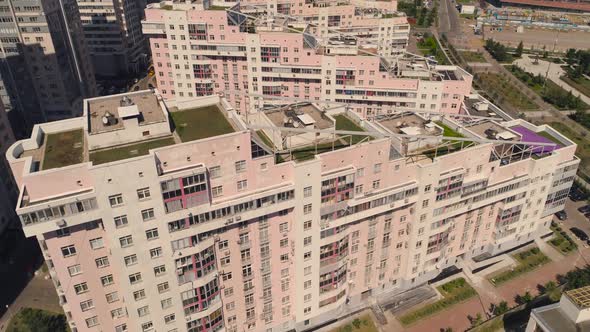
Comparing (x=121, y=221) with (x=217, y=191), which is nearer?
(x=121, y=221)

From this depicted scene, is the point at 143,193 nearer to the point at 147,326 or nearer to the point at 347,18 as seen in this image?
the point at 147,326

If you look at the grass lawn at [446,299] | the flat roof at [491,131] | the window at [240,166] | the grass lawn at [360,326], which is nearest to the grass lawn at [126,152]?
the window at [240,166]

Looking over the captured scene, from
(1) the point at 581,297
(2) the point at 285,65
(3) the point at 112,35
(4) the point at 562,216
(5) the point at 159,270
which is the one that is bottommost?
(4) the point at 562,216

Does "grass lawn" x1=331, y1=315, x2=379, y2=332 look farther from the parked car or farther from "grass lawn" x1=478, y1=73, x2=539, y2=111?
"grass lawn" x1=478, y1=73, x2=539, y2=111

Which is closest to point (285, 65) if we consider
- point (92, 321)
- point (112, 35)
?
point (92, 321)

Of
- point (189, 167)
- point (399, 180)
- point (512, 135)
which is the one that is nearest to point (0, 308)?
point (189, 167)

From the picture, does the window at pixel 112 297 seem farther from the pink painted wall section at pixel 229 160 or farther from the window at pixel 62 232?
the pink painted wall section at pixel 229 160
